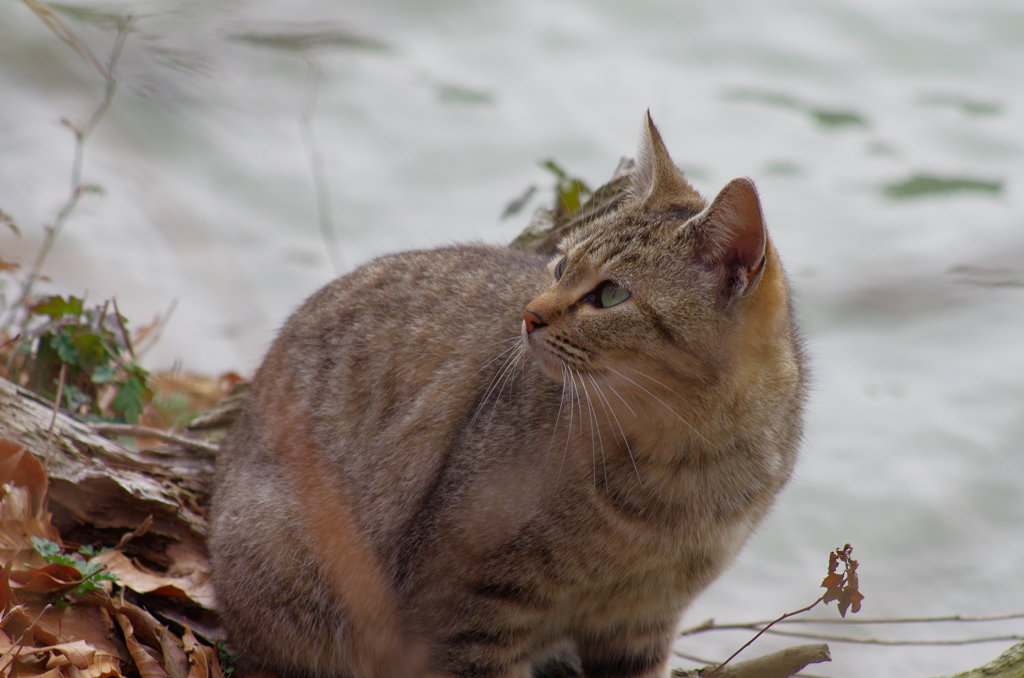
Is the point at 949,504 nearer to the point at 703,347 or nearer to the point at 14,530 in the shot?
the point at 703,347

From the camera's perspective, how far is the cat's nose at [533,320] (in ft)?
10.2

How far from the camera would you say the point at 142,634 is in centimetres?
353

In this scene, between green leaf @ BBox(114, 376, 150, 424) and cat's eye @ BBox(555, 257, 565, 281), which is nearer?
→ cat's eye @ BBox(555, 257, 565, 281)

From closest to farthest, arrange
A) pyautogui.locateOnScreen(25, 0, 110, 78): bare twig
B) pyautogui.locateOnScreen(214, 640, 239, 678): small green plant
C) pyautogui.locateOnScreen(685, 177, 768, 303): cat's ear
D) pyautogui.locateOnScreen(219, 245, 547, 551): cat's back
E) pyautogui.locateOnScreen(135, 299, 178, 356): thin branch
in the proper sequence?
pyautogui.locateOnScreen(25, 0, 110, 78): bare twig
pyautogui.locateOnScreen(685, 177, 768, 303): cat's ear
pyautogui.locateOnScreen(219, 245, 547, 551): cat's back
pyautogui.locateOnScreen(214, 640, 239, 678): small green plant
pyautogui.locateOnScreen(135, 299, 178, 356): thin branch

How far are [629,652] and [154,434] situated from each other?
2489 mm

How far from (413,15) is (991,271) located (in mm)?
622

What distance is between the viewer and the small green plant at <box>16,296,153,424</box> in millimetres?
4484

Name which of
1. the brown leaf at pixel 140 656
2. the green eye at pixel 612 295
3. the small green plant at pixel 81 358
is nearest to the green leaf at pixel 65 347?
the small green plant at pixel 81 358

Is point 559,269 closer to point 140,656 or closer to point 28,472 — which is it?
point 140,656

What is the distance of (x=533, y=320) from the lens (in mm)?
3127

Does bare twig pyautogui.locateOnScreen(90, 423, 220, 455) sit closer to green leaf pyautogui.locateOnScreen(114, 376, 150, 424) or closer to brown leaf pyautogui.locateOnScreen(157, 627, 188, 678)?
green leaf pyautogui.locateOnScreen(114, 376, 150, 424)

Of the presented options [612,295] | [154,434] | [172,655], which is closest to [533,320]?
[612,295]

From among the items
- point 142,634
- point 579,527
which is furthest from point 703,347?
point 142,634

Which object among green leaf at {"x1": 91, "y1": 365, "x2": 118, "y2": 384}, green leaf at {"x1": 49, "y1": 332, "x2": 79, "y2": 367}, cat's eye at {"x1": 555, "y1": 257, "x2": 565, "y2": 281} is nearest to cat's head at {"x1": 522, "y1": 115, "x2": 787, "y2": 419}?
cat's eye at {"x1": 555, "y1": 257, "x2": 565, "y2": 281}
